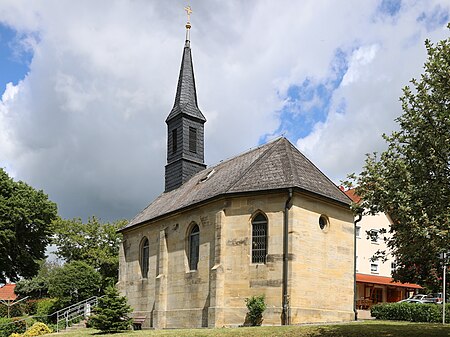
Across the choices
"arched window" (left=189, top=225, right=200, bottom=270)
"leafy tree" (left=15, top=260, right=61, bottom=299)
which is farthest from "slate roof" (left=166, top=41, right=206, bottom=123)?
"leafy tree" (left=15, top=260, right=61, bottom=299)

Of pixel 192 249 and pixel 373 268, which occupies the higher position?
pixel 192 249

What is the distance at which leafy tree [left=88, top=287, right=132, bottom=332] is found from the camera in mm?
24172

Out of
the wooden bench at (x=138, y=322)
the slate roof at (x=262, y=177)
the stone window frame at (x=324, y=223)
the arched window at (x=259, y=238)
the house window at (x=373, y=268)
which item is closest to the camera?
the arched window at (x=259, y=238)

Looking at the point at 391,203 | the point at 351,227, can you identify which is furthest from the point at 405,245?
the point at 351,227

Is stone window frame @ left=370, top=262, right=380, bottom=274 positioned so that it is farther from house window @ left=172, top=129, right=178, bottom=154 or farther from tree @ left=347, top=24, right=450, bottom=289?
tree @ left=347, top=24, right=450, bottom=289

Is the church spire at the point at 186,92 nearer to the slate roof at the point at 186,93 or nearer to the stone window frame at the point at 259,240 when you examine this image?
the slate roof at the point at 186,93

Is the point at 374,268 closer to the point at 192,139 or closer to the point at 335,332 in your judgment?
the point at 192,139

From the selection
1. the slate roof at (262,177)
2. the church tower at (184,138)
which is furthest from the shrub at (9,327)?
the church tower at (184,138)

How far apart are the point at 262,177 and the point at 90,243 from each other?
2954 centimetres

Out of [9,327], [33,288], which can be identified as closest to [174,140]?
[9,327]

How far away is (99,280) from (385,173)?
32.1 meters

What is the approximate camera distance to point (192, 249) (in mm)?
27656

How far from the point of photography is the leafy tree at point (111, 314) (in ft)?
79.3

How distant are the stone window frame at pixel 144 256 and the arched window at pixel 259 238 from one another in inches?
386
